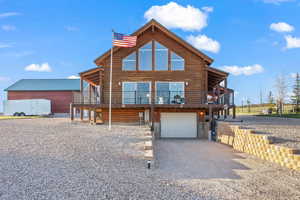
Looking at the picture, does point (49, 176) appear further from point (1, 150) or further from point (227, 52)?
point (227, 52)

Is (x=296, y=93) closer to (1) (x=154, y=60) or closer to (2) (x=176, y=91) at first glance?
(2) (x=176, y=91)

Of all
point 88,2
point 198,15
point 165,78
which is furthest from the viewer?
point 198,15

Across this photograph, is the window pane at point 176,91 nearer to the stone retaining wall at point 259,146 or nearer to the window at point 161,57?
the window at point 161,57

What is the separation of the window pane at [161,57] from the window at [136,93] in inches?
64.0

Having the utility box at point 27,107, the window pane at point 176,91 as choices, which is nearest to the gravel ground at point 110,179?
the window pane at point 176,91

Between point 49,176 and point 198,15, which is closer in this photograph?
point 49,176

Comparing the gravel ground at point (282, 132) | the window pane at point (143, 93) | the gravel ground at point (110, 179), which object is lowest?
the gravel ground at point (110, 179)

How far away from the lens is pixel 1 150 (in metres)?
7.27

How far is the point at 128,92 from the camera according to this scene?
52.9 ft

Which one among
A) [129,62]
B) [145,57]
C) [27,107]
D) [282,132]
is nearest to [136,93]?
[129,62]

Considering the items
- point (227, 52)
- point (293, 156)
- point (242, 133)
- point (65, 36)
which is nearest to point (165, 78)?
point (242, 133)

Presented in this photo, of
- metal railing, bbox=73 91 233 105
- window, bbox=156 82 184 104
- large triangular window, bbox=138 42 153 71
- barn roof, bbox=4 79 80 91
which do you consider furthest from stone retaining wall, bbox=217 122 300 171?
barn roof, bbox=4 79 80 91

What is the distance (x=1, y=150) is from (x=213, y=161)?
749cm

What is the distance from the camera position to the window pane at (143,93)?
15883mm
